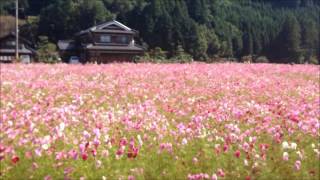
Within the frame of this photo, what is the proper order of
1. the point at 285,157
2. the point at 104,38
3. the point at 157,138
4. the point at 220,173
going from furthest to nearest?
1. the point at 104,38
2. the point at 157,138
3. the point at 285,157
4. the point at 220,173

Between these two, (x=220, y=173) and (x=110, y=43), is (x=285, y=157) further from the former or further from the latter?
(x=110, y=43)

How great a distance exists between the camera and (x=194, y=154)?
5500 millimetres

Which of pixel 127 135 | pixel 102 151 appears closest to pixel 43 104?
pixel 127 135

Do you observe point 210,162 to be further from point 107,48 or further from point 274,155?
point 107,48

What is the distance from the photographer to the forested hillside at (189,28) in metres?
62.9

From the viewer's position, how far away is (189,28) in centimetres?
6438

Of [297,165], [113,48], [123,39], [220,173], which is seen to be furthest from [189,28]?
[220,173]

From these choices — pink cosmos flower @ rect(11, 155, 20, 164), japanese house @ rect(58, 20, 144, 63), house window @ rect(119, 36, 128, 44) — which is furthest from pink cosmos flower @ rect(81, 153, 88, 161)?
house window @ rect(119, 36, 128, 44)

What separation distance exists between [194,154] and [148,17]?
62.0 m

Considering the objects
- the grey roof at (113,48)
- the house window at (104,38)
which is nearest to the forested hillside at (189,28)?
the grey roof at (113,48)

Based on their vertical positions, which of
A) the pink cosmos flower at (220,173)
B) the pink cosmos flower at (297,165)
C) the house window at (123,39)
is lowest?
the pink cosmos flower at (220,173)

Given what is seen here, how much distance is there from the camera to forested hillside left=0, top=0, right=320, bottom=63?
206 ft

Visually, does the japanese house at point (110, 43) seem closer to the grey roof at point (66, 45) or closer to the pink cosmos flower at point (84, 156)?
the grey roof at point (66, 45)

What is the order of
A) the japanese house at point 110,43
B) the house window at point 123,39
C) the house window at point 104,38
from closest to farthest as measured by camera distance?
the japanese house at point 110,43, the house window at point 104,38, the house window at point 123,39
